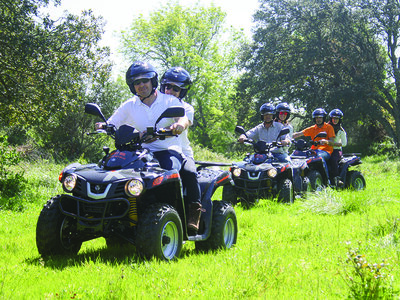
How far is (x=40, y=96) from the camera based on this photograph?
485 inches

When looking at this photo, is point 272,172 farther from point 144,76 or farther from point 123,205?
point 123,205

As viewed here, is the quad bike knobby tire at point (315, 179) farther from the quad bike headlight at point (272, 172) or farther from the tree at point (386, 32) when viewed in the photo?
the tree at point (386, 32)

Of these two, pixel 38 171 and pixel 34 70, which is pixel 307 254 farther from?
pixel 38 171

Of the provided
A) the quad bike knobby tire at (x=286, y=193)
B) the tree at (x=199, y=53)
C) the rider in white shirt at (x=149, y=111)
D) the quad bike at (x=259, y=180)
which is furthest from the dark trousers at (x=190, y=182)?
the tree at (x=199, y=53)

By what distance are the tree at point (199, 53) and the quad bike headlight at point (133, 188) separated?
4044 cm

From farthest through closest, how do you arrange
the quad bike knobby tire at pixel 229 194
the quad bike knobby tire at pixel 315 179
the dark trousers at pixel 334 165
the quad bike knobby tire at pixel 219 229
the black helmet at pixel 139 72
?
the dark trousers at pixel 334 165 → the quad bike knobby tire at pixel 315 179 → the quad bike knobby tire at pixel 229 194 → the quad bike knobby tire at pixel 219 229 → the black helmet at pixel 139 72

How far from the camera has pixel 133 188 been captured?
14.1 ft

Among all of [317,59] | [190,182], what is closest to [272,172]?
[190,182]

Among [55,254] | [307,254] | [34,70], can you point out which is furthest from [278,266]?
[34,70]

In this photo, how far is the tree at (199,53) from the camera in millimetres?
45625

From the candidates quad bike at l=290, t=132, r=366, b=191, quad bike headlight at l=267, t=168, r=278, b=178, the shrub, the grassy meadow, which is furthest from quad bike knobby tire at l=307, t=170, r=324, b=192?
the shrub

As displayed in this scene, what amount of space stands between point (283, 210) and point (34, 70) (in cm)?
719

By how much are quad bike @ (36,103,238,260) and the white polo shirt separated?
30cm

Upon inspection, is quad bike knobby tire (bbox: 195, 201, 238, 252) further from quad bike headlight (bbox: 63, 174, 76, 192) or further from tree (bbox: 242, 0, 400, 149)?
tree (bbox: 242, 0, 400, 149)
